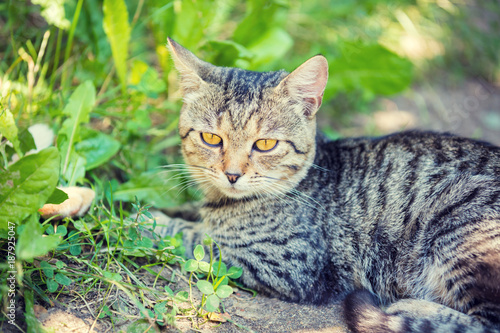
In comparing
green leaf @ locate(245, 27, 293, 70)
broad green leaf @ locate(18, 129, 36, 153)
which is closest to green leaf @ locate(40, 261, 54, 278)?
broad green leaf @ locate(18, 129, 36, 153)

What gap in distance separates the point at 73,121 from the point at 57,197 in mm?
888

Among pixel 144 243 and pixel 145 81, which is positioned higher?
pixel 145 81

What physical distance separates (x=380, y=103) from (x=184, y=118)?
369 centimetres

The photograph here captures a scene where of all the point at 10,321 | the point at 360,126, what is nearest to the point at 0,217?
the point at 10,321

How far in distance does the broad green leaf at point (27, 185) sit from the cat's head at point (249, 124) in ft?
3.12

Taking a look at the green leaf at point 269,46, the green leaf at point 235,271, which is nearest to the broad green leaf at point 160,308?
the green leaf at point 235,271

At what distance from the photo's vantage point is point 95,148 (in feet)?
10.1

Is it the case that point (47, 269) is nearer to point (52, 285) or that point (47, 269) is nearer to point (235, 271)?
point (52, 285)

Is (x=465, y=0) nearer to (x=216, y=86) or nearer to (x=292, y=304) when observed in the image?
(x=216, y=86)

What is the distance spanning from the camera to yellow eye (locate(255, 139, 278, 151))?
8.55ft

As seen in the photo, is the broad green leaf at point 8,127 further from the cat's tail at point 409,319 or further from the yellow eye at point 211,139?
the cat's tail at point 409,319

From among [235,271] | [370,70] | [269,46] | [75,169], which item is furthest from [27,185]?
[370,70]

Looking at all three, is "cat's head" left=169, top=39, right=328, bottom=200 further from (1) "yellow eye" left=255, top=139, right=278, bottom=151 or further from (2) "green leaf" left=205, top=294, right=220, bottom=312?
(2) "green leaf" left=205, top=294, right=220, bottom=312

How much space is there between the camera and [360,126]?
5234 mm
